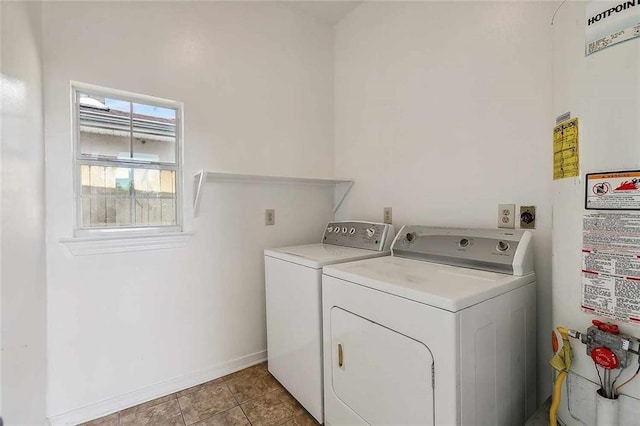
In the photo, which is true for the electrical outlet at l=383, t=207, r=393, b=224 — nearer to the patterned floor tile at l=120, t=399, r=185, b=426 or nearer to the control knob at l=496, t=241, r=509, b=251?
the control knob at l=496, t=241, r=509, b=251

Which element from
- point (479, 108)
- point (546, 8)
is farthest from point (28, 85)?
point (546, 8)

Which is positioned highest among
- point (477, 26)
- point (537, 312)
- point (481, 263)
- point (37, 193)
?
point (477, 26)

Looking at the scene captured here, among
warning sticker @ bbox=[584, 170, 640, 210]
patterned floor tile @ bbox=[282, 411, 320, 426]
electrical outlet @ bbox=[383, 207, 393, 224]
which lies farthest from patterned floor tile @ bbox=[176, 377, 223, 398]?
warning sticker @ bbox=[584, 170, 640, 210]

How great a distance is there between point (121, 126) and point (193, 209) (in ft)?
2.22

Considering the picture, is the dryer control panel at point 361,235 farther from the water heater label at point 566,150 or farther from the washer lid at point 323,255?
the water heater label at point 566,150

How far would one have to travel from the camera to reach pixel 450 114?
1759 mm

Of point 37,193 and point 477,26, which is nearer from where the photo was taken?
point 37,193

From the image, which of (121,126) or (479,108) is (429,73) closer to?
(479,108)

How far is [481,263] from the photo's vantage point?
4.45 ft

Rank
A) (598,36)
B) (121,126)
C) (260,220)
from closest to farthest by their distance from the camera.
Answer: (598,36) → (121,126) → (260,220)

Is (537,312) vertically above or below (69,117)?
below

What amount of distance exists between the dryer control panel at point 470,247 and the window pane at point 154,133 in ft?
5.42

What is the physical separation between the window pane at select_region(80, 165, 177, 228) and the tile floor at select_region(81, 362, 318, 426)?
112cm

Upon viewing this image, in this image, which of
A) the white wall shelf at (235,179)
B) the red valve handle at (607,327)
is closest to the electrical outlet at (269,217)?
the white wall shelf at (235,179)
